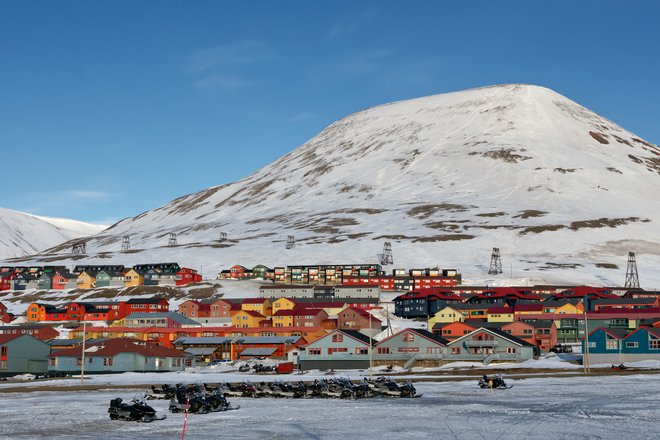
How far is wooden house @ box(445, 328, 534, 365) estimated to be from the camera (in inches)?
3989

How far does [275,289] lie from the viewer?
7288 inches

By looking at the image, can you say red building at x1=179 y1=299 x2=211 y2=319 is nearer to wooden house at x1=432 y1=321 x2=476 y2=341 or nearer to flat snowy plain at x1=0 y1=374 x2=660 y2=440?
wooden house at x1=432 y1=321 x2=476 y2=341

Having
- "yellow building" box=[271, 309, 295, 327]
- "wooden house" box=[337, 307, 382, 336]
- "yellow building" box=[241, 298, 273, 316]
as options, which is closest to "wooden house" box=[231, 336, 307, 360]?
"wooden house" box=[337, 307, 382, 336]

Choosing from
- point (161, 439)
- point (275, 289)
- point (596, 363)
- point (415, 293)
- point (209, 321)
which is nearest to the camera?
point (161, 439)

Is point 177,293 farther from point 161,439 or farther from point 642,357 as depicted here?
point 161,439

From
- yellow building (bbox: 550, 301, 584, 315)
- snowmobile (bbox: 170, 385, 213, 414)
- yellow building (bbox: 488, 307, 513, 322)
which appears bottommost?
snowmobile (bbox: 170, 385, 213, 414)

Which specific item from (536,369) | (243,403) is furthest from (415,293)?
(243,403)

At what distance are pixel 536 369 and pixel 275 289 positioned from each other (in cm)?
10459

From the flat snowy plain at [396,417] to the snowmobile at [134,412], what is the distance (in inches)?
30.5

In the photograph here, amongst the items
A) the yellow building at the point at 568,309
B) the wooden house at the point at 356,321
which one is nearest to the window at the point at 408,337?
the wooden house at the point at 356,321

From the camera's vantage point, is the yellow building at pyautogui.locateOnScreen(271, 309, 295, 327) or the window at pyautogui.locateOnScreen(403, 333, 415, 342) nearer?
the window at pyautogui.locateOnScreen(403, 333, 415, 342)

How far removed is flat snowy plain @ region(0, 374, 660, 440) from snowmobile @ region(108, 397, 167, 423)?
0.77 m

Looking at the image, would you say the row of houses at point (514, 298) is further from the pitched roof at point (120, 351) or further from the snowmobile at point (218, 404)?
the snowmobile at point (218, 404)

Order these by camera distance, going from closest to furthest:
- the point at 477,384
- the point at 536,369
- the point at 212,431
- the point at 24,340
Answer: the point at 212,431
the point at 477,384
the point at 536,369
the point at 24,340
